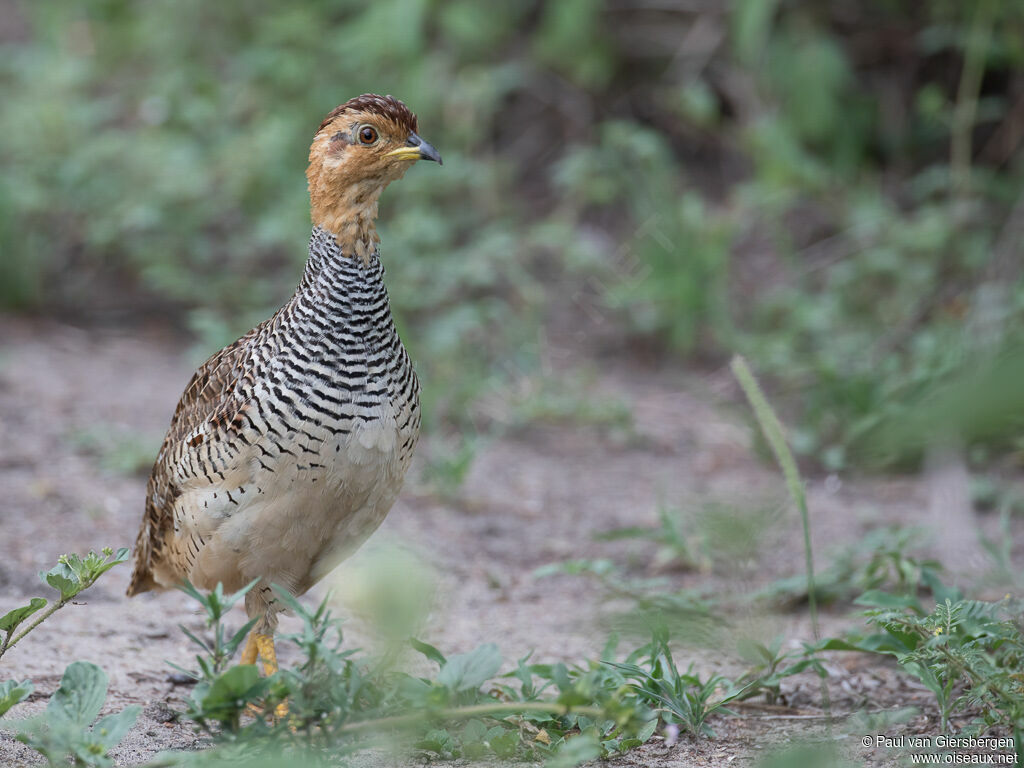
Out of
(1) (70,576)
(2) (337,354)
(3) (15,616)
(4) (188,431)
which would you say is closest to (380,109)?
(2) (337,354)

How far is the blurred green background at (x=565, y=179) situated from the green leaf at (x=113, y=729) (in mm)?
3635

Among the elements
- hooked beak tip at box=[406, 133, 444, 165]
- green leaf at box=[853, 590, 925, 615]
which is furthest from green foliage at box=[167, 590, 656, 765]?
hooked beak tip at box=[406, 133, 444, 165]

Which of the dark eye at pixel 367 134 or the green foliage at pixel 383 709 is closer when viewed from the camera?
the green foliage at pixel 383 709

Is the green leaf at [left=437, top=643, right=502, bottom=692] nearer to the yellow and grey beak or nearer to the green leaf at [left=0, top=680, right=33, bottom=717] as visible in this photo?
the green leaf at [left=0, top=680, right=33, bottom=717]

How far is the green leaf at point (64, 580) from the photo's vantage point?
2410 mm

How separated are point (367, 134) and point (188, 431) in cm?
99

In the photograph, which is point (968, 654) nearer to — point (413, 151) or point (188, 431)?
point (413, 151)

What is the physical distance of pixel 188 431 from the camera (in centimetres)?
327

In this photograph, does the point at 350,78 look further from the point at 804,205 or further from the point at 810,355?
the point at 810,355

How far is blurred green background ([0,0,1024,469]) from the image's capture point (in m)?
6.81

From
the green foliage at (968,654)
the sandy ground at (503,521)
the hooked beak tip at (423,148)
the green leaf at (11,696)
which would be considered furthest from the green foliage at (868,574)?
the green leaf at (11,696)

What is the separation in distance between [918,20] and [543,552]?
5343mm

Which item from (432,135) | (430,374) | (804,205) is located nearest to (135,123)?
(432,135)

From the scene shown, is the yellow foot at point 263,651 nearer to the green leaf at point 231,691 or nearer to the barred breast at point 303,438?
the barred breast at point 303,438
